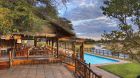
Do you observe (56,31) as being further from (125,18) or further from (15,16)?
(15,16)

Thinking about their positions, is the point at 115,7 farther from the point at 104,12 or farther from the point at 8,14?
the point at 8,14

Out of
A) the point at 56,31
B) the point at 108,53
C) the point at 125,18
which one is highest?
the point at 125,18

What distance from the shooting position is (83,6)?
117 metres

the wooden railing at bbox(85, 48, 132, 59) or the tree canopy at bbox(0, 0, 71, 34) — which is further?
the wooden railing at bbox(85, 48, 132, 59)

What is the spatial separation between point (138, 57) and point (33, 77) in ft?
19.4

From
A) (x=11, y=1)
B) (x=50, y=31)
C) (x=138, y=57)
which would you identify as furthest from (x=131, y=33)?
(x=11, y=1)

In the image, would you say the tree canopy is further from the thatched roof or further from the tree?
the thatched roof

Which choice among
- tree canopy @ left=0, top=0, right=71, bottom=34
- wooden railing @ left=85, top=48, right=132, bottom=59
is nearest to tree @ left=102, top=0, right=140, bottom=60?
tree canopy @ left=0, top=0, right=71, bottom=34

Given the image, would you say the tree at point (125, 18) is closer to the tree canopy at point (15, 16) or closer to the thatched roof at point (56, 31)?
the thatched roof at point (56, 31)

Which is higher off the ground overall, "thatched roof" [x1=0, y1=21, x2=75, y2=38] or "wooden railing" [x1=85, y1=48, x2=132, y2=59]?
"thatched roof" [x1=0, y1=21, x2=75, y2=38]

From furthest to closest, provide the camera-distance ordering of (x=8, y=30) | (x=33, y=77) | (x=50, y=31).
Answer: (x=50, y=31), (x=33, y=77), (x=8, y=30)

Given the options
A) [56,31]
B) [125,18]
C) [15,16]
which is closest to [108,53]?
[56,31]

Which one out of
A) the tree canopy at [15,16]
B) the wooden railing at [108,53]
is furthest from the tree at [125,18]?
the wooden railing at [108,53]

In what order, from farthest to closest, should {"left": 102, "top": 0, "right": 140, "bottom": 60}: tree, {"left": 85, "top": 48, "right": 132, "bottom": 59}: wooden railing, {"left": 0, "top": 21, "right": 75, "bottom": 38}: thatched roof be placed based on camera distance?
{"left": 85, "top": 48, "right": 132, "bottom": 59}: wooden railing → {"left": 0, "top": 21, "right": 75, "bottom": 38}: thatched roof → {"left": 102, "top": 0, "right": 140, "bottom": 60}: tree
